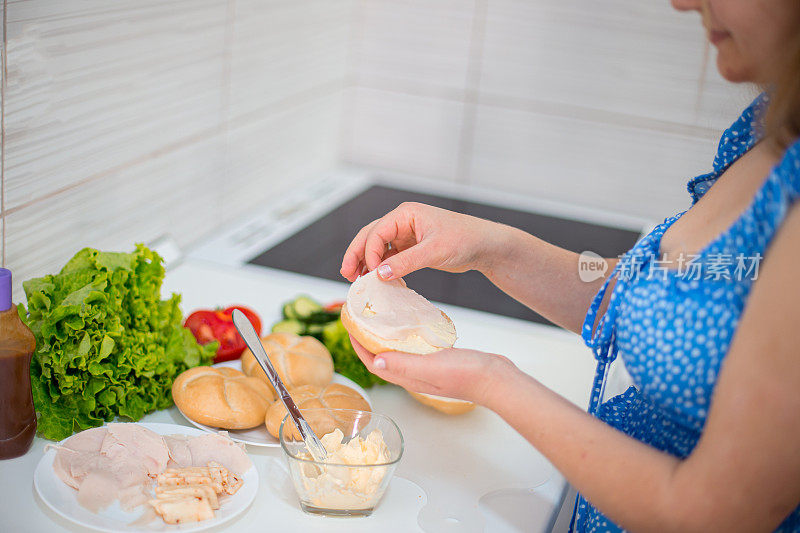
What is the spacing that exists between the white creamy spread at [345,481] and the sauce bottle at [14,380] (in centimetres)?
32

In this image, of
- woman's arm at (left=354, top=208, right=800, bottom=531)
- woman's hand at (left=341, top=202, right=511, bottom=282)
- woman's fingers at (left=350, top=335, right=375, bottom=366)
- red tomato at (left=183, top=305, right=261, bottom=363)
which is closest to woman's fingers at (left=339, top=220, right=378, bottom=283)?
woman's hand at (left=341, top=202, right=511, bottom=282)

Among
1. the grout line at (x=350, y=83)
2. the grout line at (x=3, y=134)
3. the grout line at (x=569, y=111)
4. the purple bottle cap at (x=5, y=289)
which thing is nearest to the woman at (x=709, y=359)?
the purple bottle cap at (x=5, y=289)

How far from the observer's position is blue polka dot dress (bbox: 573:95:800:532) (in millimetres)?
685

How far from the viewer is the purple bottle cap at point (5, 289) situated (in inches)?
31.5

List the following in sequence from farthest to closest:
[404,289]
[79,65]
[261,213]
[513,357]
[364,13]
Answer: [364,13] < [261,213] < [513,357] < [79,65] < [404,289]

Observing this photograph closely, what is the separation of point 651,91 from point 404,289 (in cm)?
120

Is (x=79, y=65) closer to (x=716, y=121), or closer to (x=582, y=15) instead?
(x=582, y=15)

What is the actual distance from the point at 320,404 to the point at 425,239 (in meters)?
0.25

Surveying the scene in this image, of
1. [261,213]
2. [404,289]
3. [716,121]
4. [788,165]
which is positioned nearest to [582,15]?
[716,121]

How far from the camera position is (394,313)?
0.93 meters

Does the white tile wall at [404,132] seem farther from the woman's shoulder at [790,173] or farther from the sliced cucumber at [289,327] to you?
the woman's shoulder at [790,173]

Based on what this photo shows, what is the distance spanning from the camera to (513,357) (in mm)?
1305

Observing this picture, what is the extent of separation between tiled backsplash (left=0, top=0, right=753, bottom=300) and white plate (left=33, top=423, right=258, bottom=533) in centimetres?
38

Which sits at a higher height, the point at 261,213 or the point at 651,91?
the point at 651,91
